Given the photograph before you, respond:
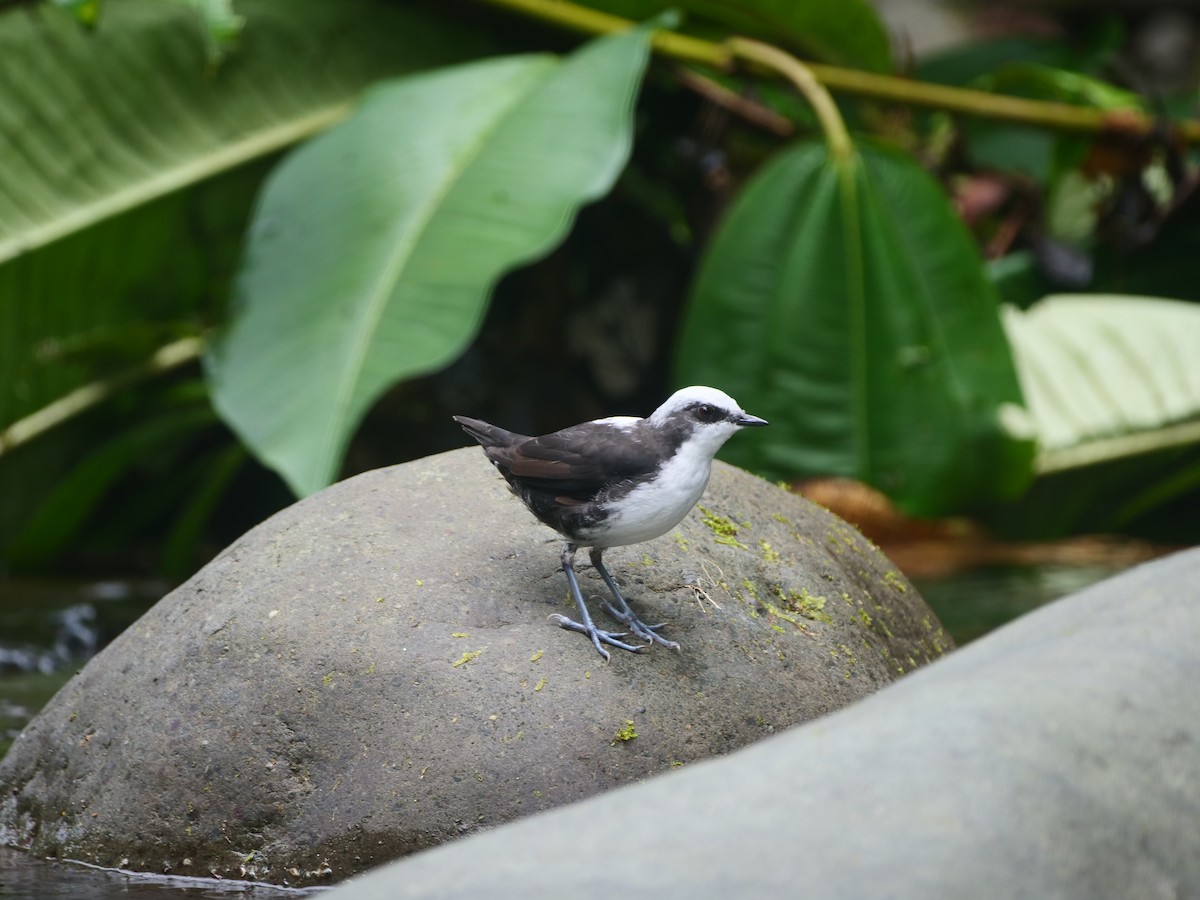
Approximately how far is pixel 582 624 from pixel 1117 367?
5346mm

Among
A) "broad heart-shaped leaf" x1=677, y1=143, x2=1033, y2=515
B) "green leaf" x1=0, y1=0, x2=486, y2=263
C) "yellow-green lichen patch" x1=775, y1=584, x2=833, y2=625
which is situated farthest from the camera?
"broad heart-shaped leaf" x1=677, y1=143, x2=1033, y2=515

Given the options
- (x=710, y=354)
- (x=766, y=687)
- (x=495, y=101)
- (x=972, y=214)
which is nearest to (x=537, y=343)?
(x=710, y=354)

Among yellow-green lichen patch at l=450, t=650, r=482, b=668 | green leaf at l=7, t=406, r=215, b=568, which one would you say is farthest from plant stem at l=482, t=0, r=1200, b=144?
yellow-green lichen patch at l=450, t=650, r=482, b=668

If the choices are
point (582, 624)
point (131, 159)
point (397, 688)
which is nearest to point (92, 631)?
point (131, 159)

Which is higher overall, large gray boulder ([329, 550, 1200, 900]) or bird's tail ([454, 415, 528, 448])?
bird's tail ([454, 415, 528, 448])

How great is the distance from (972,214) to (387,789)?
6.78 meters

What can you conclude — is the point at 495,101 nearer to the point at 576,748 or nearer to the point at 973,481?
the point at 973,481

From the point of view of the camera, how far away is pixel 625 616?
286cm

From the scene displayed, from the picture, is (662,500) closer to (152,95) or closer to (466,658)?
(466,658)

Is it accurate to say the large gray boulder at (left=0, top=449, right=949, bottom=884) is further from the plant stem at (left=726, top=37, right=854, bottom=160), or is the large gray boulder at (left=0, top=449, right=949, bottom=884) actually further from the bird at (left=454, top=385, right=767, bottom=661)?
the plant stem at (left=726, top=37, right=854, bottom=160)

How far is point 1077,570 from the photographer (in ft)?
21.6

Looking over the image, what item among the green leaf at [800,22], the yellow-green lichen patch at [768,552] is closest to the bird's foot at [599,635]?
the yellow-green lichen patch at [768,552]

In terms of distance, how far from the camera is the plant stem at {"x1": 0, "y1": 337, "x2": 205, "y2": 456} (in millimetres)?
6129

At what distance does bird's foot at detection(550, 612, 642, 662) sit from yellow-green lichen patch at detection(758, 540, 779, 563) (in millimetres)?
508
